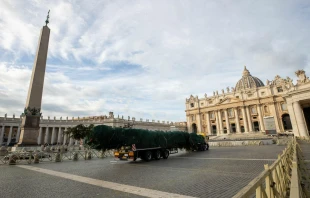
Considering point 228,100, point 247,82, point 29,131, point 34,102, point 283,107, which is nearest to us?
point 29,131

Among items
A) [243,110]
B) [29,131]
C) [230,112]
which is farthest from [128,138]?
[230,112]

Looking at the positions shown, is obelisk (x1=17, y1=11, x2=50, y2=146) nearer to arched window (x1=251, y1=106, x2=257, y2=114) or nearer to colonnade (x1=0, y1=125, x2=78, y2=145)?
colonnade (x1=0, y1=125, x2=78, y2=145)

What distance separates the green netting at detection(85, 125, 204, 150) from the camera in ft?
46.2

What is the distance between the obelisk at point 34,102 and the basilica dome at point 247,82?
87894mm

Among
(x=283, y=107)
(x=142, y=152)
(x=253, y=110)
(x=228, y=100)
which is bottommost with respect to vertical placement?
(x=142, y=152)

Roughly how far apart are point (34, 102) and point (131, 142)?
1310 cm

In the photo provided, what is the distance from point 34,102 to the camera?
20.2 metres

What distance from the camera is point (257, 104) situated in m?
68.3

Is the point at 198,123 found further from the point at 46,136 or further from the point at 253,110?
the point at 46,136

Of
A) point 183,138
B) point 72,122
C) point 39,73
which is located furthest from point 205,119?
point 39,73

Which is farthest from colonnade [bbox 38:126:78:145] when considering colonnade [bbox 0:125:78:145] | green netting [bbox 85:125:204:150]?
green netting [bbox 85:125:204:150]

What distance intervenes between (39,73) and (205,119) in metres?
72.3

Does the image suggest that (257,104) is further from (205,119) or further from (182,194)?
(182,194)

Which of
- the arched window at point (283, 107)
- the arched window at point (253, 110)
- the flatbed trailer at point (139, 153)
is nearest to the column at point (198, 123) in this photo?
the arched window at point (253, 110)
